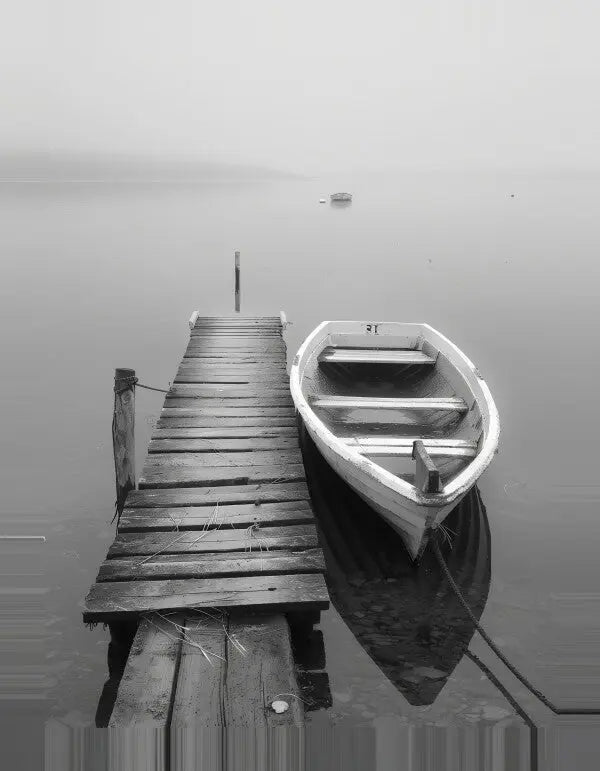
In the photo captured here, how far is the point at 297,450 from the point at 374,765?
4.50 meters

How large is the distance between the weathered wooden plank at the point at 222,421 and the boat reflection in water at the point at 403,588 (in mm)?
1244

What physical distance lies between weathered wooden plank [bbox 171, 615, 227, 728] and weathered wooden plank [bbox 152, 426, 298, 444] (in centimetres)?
396

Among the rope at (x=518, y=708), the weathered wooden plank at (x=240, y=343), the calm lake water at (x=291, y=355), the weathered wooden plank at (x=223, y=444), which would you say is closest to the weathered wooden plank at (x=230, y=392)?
the calm lake water at (x=291, y=355)

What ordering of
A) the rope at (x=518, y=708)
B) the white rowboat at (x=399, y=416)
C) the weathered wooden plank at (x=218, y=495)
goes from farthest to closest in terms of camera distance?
the weathered wooden plank at (x=218, y=495) < the white rowboat at (x=399, y=416) < the rope at (x=518, y=708)

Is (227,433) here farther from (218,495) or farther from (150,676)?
(150,676)

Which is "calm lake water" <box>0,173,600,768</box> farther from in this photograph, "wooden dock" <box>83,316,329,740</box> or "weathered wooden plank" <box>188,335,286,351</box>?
"weathered wooden plank" <box>188,335,286,351</box>

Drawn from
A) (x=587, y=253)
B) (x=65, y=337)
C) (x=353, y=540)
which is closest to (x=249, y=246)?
(x=587, y=253)

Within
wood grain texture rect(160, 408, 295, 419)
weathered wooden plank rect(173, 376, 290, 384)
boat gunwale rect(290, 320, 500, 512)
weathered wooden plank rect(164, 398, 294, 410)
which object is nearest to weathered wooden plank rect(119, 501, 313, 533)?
boat gunwale rect(290, 320, 500, 512)

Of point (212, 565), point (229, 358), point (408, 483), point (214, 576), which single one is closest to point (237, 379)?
point (229, 358)

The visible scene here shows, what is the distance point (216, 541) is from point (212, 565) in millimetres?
478

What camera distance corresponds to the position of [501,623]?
706cm

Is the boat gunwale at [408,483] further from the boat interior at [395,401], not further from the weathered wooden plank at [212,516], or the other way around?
the weathered wooden plank at [212,516]

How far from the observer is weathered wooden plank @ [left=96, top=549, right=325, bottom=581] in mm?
5942

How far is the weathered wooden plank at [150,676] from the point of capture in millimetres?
4504
